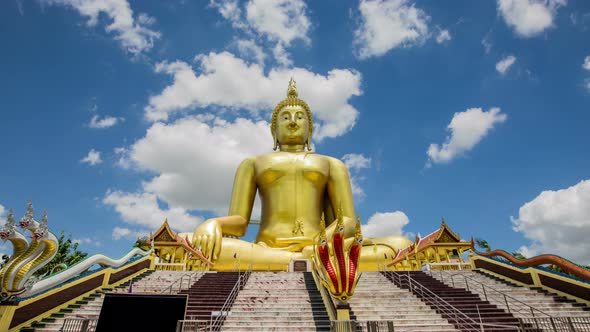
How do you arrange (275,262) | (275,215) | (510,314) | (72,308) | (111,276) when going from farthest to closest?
(275,215) → (275,262) → (111,276) → (72,308) → (510,314)

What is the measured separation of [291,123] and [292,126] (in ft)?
0.63

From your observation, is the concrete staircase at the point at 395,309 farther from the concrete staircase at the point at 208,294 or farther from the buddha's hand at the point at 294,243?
the buddha's hand at the point at 294,243

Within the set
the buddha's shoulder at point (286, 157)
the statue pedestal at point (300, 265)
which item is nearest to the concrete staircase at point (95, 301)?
the statue pedestal at point (300, 265)

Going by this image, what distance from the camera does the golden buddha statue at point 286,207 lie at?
14969 mm

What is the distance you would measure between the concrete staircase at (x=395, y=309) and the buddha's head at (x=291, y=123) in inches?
440

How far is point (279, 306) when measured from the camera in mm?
8391

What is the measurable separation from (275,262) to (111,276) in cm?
635

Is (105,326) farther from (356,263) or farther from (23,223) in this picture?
(23,223)

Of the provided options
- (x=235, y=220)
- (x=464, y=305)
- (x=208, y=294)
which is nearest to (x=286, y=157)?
(x=235, y=220)

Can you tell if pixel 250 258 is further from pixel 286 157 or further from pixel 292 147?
pixel 292 147

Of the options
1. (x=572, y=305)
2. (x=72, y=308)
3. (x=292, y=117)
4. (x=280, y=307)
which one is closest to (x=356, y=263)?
(x=280, y=307)

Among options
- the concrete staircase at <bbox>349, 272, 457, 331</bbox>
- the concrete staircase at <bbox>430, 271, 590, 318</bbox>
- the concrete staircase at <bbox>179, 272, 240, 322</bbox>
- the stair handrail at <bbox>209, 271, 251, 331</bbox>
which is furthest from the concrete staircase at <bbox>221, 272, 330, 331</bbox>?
the concrete staircase at <bbox>430, 271, 590, 318</bbox>

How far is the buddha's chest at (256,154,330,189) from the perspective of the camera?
1823 centimetres

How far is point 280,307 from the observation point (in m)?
8.30
